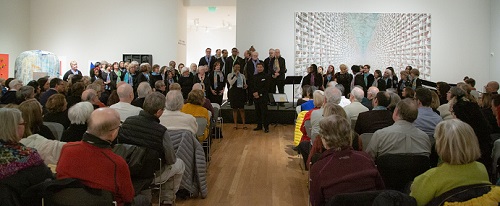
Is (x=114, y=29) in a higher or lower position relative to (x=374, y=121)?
higher

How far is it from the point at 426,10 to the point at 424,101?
10.8 m

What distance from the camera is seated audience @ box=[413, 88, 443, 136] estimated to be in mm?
4793

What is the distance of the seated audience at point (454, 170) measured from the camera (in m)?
2.52

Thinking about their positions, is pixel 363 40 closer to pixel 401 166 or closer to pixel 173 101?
pixel 173 101

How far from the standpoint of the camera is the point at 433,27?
576 inches

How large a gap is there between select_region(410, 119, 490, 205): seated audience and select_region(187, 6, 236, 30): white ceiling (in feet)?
44.4

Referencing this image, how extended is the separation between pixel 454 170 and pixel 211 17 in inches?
620

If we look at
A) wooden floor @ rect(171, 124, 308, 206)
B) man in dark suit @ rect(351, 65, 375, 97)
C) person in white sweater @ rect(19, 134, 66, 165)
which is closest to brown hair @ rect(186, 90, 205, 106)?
wooden floor @ rect(171, 124, 308, 206)

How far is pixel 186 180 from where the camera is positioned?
16.2 feet

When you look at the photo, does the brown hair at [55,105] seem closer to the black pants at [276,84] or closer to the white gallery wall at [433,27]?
the black pants at [276,84]

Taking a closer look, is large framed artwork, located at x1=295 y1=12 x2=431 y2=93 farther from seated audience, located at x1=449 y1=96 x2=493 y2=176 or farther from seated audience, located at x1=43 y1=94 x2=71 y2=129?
seated audience, located at x1=43 y1=94 x2=71 y2=129

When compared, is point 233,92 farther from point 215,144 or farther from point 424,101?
point 424,101

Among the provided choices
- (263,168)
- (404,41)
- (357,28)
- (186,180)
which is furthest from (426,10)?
(186,180)

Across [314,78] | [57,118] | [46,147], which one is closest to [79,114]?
[46,147]
